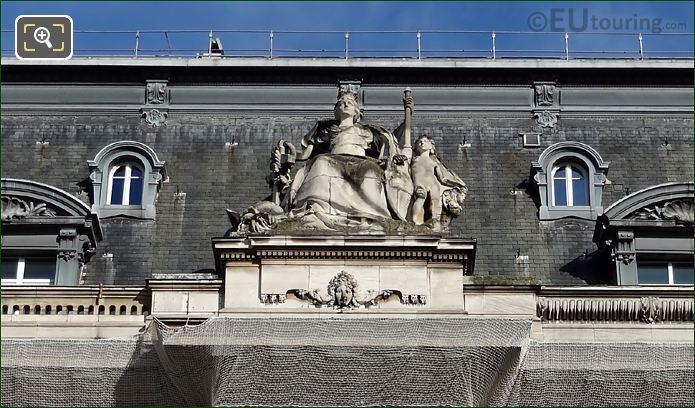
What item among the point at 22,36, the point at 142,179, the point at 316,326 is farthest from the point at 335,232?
the point at 22,36

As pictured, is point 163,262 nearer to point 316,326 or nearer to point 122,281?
point 122,281

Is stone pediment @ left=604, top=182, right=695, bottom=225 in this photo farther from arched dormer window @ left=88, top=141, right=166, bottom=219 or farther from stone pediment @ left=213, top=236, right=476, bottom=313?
arched dormer window @ left=88, top=141, right=166, bottom=219

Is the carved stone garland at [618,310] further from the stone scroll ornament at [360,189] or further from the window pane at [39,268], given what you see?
the window pane at [39,268]

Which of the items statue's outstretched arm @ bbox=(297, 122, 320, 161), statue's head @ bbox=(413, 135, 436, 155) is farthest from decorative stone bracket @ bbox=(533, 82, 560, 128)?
statue's outstretched arm @ bbox=(297, 122, 320, 161)

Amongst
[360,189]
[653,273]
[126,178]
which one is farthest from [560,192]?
[126,178]

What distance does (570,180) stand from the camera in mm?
A: 38594

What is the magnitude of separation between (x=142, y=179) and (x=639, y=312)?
11634 mm

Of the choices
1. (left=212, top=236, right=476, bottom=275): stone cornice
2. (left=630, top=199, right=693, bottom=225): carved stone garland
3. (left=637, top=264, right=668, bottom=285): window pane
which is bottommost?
(left=637, top=264, right=668, bottom=285): window pane

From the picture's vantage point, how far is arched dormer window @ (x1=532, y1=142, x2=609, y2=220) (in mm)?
37875

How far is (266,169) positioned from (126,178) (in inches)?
118

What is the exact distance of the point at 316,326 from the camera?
30656mm

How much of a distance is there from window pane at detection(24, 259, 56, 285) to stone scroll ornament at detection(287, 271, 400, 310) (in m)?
6.84

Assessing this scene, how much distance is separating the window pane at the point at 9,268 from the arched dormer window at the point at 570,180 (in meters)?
10.8

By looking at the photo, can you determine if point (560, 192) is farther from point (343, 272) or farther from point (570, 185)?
point (343, 272)
